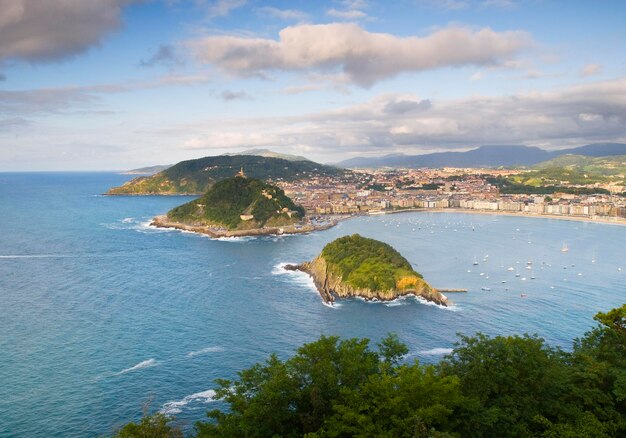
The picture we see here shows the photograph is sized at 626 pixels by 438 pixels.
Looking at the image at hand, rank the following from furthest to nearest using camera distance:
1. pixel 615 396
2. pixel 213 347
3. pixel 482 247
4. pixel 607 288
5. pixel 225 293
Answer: pixel 482 247
pixel 607 288
pixel 225 293
pixel 213 347
pixel 615 396

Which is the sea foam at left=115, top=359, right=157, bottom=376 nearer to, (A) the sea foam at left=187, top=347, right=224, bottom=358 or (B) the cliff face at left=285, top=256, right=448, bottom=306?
(A) the sea foam at left=187, top=347, right=224, bottom=358

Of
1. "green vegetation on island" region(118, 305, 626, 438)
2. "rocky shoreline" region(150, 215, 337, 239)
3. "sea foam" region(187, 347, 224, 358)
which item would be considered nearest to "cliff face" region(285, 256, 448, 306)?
"sea foam" region(187, 347, 224, 358)

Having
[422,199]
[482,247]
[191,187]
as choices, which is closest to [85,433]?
[482,247]

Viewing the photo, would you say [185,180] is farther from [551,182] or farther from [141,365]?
[141,365]

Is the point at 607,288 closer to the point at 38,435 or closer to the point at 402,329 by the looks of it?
the point at 402,329

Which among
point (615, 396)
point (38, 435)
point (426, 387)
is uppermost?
point (426, 387)

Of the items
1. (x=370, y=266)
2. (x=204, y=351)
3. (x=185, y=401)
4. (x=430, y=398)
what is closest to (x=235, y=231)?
(x=370, y=266)

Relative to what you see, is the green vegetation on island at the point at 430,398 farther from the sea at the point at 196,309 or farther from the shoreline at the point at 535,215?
the shoreline at the point at 535,215

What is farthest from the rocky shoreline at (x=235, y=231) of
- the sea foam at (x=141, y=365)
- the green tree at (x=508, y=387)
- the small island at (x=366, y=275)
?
the green tree at (x=508, y=387)
